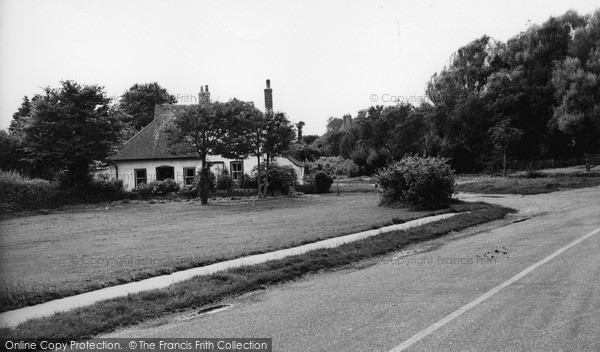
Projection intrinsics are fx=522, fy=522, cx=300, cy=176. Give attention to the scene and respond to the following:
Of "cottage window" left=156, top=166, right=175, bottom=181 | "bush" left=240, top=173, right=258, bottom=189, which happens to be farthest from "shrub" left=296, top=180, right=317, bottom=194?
"cottage window" left=156, top=166, right=175, bottom=181

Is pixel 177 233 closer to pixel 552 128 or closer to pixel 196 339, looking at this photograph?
pixel 196 339

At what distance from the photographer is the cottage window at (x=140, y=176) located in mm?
43000

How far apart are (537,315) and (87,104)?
36614 mm

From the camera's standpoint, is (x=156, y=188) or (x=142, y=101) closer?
(x=156, y=188)

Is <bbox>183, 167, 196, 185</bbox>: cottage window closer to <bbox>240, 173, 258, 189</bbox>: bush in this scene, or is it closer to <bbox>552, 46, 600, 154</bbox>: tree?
<bbox>240, 173, 258, 189</bbox>: bush

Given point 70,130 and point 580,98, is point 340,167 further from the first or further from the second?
point 70,130

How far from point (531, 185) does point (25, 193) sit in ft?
105

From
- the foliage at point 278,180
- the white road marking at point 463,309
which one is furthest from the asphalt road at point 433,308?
the foliage at point 278,180

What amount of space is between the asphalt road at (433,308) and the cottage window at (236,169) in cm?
3221

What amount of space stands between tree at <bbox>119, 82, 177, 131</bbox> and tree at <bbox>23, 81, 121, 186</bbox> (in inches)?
1513

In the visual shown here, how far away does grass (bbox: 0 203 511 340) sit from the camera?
6.95 meters

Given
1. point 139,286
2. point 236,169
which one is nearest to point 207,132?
point 236,169

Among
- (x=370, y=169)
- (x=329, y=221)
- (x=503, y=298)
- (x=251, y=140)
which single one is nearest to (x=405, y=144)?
(x=370, y=169)

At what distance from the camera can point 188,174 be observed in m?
43.6
